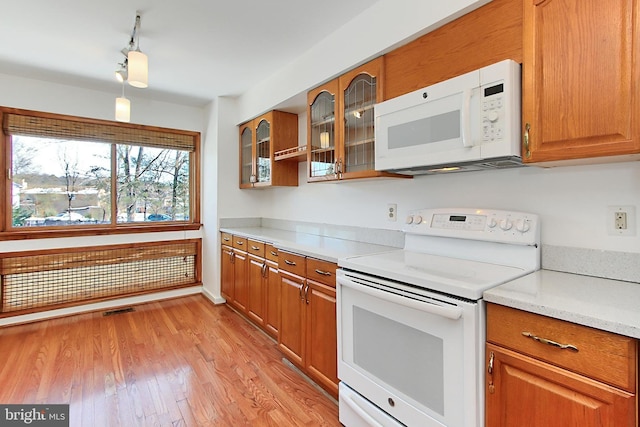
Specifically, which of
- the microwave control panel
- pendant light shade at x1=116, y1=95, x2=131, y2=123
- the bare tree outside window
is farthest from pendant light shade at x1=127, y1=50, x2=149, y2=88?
the bare tree outside window

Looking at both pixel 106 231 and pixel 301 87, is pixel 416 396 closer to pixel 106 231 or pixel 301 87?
pixel 301 87

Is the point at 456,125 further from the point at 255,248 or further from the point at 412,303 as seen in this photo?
the point at 255,248

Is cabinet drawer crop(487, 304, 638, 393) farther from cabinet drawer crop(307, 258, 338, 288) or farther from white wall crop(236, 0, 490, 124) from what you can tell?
white wall crop(236, 0, 490, 124)

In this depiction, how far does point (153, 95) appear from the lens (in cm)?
363

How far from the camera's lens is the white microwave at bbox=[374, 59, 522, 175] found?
4.31ft

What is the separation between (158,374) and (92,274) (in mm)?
1920

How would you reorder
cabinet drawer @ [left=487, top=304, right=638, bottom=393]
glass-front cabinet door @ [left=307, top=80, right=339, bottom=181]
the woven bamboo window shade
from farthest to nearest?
the woven bamboo window shade < glass-front cabinet door @ [left=307, top=80, right=339, bottom=181] < cabinet drawer @ [left=487, top=304, right=638, bottom=393]

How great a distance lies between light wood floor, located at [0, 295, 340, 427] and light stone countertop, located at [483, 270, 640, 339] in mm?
1246

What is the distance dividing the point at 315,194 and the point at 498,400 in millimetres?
2229

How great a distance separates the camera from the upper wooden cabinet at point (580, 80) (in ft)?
3.48

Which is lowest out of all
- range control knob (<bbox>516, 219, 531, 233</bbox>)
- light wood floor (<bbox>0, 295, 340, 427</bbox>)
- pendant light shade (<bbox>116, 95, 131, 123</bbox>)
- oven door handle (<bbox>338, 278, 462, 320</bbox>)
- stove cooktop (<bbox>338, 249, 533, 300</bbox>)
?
light wood floor (<bbox>0, 295, 340, 427</bbox>)

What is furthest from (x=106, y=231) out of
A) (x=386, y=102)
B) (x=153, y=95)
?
(x=386, y=102)

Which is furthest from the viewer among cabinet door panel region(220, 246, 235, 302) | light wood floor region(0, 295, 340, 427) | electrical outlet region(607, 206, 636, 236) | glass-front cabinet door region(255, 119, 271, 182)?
cabinet door panel region(220, 246, 235, 302)

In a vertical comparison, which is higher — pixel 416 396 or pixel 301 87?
pixel 301 87
